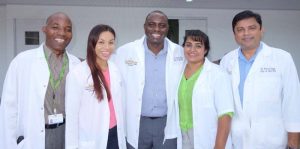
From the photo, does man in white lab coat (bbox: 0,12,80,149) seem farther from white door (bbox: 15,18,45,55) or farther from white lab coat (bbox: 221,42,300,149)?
white door (bbox: 15,18,45,55)

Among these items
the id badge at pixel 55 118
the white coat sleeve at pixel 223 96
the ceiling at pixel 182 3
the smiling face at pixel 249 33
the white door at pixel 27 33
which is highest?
the ceiling at pixel 182 3

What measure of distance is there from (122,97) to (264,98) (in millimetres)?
1306

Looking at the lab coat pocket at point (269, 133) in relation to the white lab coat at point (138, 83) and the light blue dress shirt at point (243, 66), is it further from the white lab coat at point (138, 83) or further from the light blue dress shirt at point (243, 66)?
the white lab coat at point (138, 83)

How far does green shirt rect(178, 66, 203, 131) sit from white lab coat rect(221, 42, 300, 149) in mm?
389

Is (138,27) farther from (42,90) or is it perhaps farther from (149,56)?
(42,90)

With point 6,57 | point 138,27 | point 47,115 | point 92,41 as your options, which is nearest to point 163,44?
point 92,41

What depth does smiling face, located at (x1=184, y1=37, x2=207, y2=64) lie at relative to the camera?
3186 millimetres

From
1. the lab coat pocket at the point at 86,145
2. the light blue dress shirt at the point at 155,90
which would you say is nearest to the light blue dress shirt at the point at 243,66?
the light blue dress shirt at the point at 155,90

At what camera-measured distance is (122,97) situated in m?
3.34

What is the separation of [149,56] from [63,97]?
40.6 inches

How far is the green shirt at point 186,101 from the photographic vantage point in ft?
10.3

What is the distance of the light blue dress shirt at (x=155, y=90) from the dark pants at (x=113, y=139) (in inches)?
18.4

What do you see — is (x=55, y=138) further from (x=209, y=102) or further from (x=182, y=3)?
(x=182, y=3)

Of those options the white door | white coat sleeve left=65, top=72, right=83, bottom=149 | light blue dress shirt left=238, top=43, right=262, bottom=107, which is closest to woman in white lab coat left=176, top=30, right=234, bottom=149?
light blue dress shirt left=238, top=43, right=262, bottom=107
